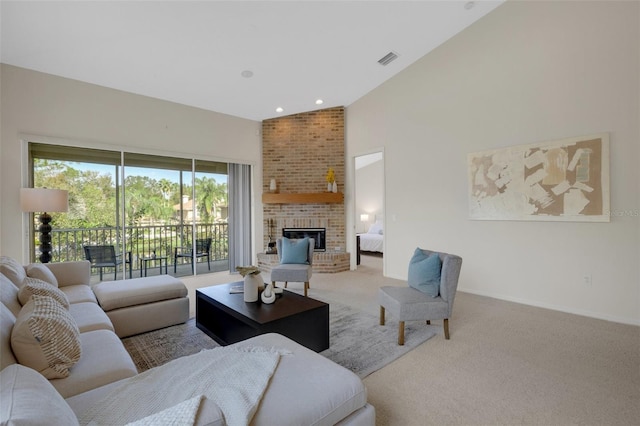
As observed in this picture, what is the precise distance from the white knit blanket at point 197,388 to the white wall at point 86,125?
12.8 feet

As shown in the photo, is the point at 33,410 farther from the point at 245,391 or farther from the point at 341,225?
the point at 341,225

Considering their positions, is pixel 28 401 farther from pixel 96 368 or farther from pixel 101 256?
pixel 101 256

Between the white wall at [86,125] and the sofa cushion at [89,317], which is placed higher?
the white wall at [86,125]

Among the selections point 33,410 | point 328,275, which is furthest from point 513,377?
point 328,275

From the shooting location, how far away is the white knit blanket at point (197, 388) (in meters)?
1.13

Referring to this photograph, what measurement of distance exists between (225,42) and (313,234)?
3828 mm

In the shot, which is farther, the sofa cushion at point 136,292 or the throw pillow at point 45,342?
the sofa cushion at point 136,292

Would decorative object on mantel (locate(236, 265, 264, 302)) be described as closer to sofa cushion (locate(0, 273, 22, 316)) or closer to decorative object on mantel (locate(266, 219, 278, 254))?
sofa cushion (locate(0, 273, 22, 316))

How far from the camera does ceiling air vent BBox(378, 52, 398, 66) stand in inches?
181

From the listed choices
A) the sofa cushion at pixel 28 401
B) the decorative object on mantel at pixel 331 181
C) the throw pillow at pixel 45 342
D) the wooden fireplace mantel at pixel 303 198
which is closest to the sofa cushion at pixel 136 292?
the throw pillow at pixel 45 342

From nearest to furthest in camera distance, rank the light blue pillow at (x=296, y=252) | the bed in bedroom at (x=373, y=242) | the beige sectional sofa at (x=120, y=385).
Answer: the beige sectional sofa at (x=120, y=385) < the light blue pillow at (x=296, y=252) < the bed in bedroom at (x=373, y=242)

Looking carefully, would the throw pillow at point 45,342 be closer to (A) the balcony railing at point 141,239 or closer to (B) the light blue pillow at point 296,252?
(B) the light blue pillow at point 296,252

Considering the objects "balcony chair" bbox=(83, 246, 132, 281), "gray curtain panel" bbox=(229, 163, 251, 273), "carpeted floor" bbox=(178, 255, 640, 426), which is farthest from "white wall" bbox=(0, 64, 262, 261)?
"carpeted floor" bbox=(178, 255, 640, 426)

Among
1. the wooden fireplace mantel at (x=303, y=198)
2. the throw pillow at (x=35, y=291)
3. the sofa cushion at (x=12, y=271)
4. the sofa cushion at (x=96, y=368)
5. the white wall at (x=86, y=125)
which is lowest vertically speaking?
the sofa cushion at (x=96, y=368)
